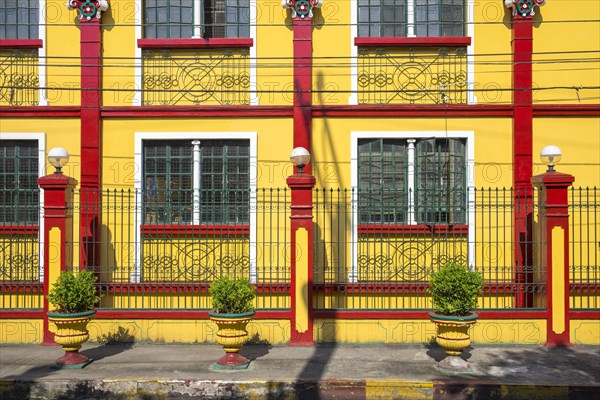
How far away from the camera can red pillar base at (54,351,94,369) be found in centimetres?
840

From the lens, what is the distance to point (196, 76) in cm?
1069

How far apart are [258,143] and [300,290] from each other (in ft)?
8.68

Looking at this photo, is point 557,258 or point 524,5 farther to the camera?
point 524,5

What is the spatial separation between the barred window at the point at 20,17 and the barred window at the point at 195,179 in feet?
9.25

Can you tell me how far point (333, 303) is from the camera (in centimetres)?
1016

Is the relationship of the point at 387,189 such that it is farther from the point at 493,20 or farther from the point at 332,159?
the point at 493,20

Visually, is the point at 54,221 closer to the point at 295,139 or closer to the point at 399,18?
the point at 295,139

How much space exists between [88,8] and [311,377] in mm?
7039

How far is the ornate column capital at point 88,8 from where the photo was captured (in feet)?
34.3

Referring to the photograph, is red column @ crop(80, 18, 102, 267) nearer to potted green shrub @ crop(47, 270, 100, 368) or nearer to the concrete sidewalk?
potted green shrub @ crop(47, 270, 100, 368)

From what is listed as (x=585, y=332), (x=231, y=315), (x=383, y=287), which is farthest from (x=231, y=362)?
(x=585, y=332)

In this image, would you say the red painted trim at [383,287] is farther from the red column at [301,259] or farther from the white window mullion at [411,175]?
the white window mullion at [411,175]

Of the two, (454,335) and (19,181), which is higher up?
(19,181)

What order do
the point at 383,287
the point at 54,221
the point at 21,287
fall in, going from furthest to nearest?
the point at 21,287 < the point at 383,287 < the point at 54,221
